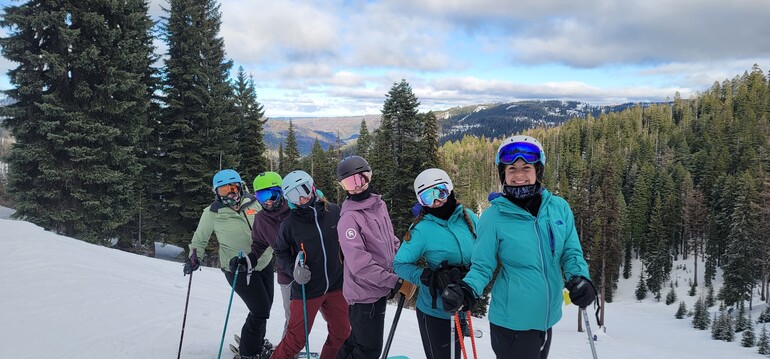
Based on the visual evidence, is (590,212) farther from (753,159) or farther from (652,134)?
(652,134)

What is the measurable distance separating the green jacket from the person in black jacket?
905 mm

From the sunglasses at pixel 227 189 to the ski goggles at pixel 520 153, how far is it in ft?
11.7

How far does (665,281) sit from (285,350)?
6396cm

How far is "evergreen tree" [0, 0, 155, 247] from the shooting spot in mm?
17641

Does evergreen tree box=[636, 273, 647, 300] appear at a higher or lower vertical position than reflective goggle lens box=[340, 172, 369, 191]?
lower

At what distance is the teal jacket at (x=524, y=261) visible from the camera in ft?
9.53

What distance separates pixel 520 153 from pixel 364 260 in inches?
67.7

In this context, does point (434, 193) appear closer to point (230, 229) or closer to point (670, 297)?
point (230, 229)

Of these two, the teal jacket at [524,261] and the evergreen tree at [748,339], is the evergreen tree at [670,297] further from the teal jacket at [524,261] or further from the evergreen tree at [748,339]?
the teal jacket at [524,261]

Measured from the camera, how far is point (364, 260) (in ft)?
12.7

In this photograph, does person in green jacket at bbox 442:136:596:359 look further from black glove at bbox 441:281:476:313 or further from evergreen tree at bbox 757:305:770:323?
evergreen tree at bbox 757:305:770:323

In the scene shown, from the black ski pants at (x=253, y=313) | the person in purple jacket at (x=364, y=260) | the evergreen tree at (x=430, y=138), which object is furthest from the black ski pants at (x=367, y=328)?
the evergreen tree at (x=430, y=138)

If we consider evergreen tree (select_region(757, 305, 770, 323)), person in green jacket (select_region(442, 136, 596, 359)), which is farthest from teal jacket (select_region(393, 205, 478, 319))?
evergreen tree (select_region(757, 305, 770, 323))

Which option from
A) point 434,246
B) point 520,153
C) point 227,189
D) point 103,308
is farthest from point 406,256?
point 103,308
